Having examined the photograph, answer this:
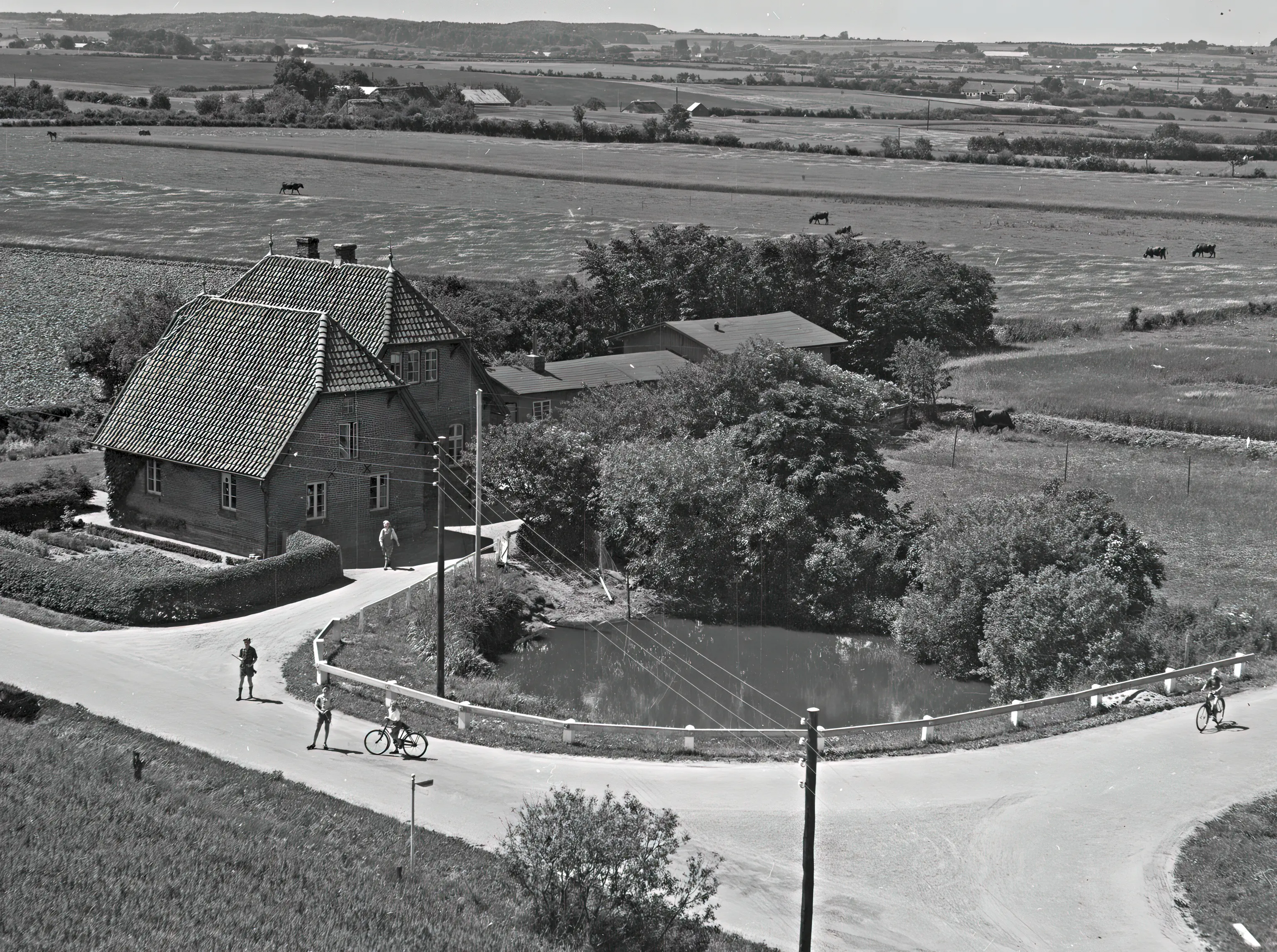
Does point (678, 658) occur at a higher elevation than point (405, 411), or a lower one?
lower

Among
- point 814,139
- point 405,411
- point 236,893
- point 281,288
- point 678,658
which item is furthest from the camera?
point 814,139

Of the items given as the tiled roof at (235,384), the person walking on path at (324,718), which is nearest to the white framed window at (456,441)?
the tiled roof at (235,384)

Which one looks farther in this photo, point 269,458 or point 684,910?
point 269,458

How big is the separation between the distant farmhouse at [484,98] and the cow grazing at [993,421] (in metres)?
104

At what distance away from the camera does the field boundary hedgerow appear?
111938 mm

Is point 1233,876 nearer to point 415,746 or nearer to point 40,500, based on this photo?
point 415,746

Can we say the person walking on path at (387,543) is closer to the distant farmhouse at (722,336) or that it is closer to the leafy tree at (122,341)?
the leafy tree at (122,341)

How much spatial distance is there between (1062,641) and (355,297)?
26.0 metres

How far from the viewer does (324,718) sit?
96.0 feet

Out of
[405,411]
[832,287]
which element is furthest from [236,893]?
[832,287]

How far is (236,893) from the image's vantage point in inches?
846

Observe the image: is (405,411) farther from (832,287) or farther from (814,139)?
(814,139)

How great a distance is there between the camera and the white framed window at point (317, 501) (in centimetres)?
4256

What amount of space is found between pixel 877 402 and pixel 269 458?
18684 millimetres
